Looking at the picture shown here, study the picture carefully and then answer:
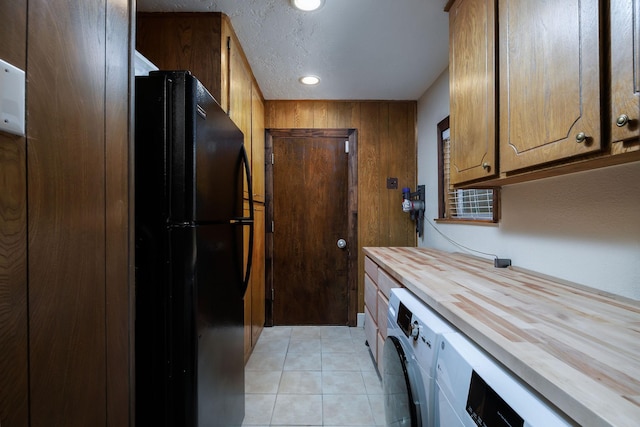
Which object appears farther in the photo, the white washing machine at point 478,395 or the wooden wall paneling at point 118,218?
the wooden wall paneling at point 118,218

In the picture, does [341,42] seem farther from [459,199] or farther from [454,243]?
[454,243]

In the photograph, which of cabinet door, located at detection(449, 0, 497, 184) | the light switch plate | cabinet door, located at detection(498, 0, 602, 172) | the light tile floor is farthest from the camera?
the light tile floor

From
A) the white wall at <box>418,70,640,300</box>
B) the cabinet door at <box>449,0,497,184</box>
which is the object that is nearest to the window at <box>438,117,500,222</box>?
the white wall at <box>418,70,640,300</box>

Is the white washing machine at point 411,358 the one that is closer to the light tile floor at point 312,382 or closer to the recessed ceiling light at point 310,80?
the light tile floor at point 312,382

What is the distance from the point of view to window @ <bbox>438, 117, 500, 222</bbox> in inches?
70.9

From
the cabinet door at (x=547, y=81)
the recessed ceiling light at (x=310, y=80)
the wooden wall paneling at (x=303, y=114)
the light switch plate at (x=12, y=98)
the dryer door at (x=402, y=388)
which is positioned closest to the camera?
the light switch plate at (x=12, y=98)

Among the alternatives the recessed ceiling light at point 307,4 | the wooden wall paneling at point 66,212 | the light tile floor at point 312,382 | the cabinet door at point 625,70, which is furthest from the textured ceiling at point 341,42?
the light tile floor at point 312,382

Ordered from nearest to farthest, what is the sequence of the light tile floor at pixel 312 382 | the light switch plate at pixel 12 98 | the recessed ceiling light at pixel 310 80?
1. the light switch plate at pixel 12 98
2. the light tile floor at pixel 312 382
3. the recessed ceiling light at pixel 310 80

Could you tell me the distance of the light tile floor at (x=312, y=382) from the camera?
1673mm

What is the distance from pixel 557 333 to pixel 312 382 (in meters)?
1.74

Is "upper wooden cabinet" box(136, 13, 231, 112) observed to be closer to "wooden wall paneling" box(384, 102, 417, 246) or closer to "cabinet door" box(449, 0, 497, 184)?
"cabinet door" box(449, 0, 497, 184)

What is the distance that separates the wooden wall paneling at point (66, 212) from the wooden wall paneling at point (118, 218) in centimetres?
3

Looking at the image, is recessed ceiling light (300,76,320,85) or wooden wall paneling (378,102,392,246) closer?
recessed ceiling light (300,76,320,85)

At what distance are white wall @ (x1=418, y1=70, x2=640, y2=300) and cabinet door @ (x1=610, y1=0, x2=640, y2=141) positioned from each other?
385mm
